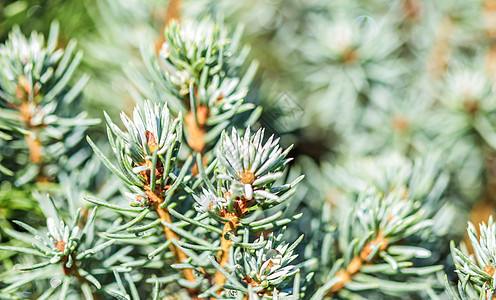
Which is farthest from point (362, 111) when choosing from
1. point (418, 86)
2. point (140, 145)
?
point (140, 145)

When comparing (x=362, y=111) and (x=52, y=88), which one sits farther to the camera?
(x=362, y=111)

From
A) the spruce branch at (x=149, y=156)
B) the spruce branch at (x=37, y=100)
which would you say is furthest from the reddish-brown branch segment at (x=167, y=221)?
the spruce branch at (x=37, y=100)

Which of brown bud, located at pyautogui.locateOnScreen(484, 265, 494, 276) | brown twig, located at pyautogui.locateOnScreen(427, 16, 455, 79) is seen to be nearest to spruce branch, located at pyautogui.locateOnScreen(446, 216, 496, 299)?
brown bud, located at pyautogui.locateOnScreen(484, 265, 494, 276)

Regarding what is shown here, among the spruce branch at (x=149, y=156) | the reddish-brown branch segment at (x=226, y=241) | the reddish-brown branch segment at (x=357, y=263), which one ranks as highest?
the spruce branch at (x=149, y=156)

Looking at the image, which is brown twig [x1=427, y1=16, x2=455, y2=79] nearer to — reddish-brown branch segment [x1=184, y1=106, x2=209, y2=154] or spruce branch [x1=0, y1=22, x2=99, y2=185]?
reddish-brown branch segment [x1=184, y1=106, x2=209, y2=154]

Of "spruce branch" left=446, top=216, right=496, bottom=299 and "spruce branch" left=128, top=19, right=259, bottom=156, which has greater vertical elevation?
"spruce branch" left=128, top=19, right=259, bottom=156

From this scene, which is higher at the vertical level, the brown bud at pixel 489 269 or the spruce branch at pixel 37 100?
the spruce branch at pixel 37 100

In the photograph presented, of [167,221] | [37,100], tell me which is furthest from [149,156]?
[37,100]

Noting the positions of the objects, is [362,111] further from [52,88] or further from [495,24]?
[52,88]

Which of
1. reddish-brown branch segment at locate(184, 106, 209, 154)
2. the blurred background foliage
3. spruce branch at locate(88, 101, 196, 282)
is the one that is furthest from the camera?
the blurred background foliage

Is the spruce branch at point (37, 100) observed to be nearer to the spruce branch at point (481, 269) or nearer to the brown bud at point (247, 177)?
the brown bud at point (247, 177)

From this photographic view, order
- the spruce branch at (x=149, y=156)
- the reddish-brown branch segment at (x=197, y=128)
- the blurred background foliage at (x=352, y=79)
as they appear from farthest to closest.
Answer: the blurred background foliage at (x=352, y=79) → the reddish-brown branch segment at (x=197, y=128) → the spruce branch at (x=149, y=156)
